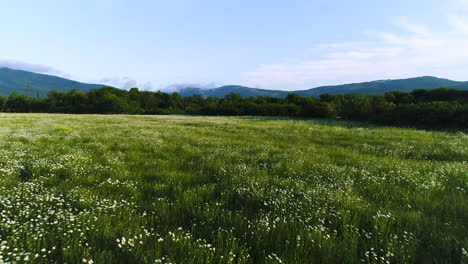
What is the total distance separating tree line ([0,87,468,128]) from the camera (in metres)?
26.0

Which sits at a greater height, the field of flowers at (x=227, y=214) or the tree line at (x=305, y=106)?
the tree line at (x=305, y=106)

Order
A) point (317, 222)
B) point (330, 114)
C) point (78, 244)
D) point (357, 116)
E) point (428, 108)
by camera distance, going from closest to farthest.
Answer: point (78, 244) → point (317, 222) → point (428, 108) → point (357, 116) → point (330, 114)

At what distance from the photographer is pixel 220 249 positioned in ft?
8.49

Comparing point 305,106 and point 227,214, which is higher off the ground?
point 305,106

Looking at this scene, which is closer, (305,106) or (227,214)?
(227,214)

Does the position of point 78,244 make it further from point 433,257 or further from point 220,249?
point 433,257

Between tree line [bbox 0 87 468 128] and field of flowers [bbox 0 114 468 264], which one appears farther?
tree line [bbox 0 87 468 128]

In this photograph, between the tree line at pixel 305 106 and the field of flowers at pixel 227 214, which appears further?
the tree line at pixel 305 106

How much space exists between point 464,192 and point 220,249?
641 centimetres

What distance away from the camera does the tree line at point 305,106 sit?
26.0m

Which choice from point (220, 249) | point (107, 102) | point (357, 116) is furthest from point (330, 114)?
point (107, 102)

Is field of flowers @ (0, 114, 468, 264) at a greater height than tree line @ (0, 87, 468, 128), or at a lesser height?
lesser

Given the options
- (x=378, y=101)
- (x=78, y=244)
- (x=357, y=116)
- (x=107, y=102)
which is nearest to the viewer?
(x=78, y=244)

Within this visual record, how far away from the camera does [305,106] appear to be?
236 feet
